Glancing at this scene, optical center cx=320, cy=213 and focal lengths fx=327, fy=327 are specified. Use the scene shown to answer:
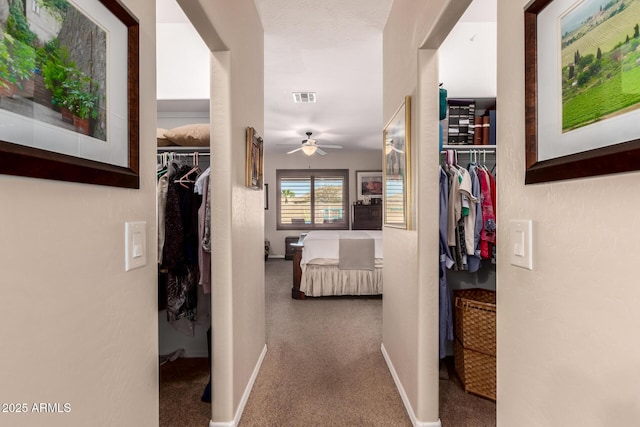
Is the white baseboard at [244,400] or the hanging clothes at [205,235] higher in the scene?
the hanging clothes at [205,235]

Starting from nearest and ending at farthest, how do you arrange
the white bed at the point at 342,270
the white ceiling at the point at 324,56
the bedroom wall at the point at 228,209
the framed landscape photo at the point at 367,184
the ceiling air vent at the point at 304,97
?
the bedroom wall at the point at 228,209, the white ceiling at the point at 324,56, the ceiling air vent at the point at 304,97, the white bed at the point at 342,270, the framed landscape photo at the point at 367,184

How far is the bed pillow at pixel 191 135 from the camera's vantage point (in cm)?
234

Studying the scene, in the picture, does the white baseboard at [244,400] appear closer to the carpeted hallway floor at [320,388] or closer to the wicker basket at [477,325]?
the carpeted hallway floor at [320,388]

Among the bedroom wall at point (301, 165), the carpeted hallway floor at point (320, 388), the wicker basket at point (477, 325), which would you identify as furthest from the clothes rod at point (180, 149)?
the bedroom wall at point (301, 165)

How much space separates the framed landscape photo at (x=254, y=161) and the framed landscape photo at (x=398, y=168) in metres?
0.96

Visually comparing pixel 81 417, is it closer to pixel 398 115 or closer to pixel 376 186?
pixel 398 115

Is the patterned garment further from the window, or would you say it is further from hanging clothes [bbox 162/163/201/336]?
the window

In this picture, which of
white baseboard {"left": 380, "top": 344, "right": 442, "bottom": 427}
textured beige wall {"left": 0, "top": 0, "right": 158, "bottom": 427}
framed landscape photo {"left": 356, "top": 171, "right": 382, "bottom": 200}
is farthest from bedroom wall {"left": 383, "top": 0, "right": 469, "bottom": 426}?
framed landscape photo {"left": 356, "top": 171, "right": 382, "bottom": 200}

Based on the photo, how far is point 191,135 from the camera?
2.34 metres

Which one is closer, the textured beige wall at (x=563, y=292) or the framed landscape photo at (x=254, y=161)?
the textured beige wall at (x=563, y=292)

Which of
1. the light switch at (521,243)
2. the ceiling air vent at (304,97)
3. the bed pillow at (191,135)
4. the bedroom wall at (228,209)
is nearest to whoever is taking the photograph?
the light switch at (521,243)

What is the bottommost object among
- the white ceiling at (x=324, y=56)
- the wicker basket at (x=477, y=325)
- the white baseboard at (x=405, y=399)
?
the white baseboard at (x=405, y=399)

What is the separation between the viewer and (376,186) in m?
7.98

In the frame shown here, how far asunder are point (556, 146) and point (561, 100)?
99 mm
